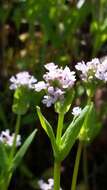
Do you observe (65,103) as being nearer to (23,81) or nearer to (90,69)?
(90,69)

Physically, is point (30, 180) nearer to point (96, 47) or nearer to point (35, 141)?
point (35, 141)

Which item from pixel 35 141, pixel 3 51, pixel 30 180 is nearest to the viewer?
pixel 30 180

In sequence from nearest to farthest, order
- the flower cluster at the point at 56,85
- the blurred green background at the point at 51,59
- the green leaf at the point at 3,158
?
the flower cluster at the point at 56,85
the green leaf at the point at 3,158
the blurred green background at the point at 51,59

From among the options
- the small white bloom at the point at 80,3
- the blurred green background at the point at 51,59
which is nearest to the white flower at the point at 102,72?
the blurred green background at the point at 51,59

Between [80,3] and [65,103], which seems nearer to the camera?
[65,103]

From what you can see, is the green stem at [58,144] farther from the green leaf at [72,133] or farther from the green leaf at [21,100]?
the green leaf at [21,100]

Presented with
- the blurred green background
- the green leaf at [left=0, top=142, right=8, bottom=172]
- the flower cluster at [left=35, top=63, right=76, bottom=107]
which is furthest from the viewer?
the blurred green background

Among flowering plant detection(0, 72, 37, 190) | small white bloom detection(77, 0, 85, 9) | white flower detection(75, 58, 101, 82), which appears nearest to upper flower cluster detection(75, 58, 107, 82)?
white flower detection(75, 58, 101, 82)

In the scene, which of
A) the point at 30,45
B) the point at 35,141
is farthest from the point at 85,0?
the point at 35,141

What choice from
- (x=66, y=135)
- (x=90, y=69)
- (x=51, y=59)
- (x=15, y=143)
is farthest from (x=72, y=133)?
(x=51, y=59)

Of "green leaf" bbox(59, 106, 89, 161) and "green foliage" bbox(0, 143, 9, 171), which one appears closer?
"green leaf" bbox(59, 106, 89, 161)

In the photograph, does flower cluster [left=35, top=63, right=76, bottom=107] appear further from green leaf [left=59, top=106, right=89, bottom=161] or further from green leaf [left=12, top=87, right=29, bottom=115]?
green leaf [left=12, top=87, right=29, bottom=115]
